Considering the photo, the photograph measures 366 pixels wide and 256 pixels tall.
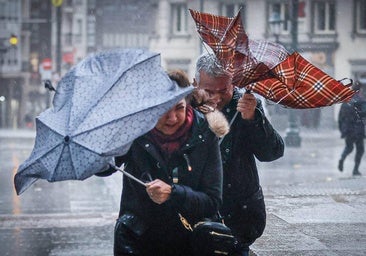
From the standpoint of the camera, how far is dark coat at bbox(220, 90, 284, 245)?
4.23 metres

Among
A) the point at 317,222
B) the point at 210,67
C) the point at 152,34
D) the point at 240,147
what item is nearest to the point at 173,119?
the point at 210,67

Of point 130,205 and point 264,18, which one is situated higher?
point 264,18

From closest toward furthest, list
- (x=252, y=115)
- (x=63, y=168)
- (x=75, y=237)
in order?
(x=63, y=168) → (x=252, y=115) → (x=75, y=237)

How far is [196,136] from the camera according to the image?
364 centimetres

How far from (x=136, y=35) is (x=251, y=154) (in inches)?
1770

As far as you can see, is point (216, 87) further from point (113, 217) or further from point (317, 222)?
point (113, 217)

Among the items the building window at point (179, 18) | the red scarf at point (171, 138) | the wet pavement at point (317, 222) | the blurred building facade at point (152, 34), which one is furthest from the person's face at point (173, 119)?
the building window at point (179, 18)

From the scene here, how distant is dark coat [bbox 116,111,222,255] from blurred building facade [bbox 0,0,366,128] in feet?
102

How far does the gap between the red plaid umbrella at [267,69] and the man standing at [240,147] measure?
158 mm

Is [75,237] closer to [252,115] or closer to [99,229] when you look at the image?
[99,229]

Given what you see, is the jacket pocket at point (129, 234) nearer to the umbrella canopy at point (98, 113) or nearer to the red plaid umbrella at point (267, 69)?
the umbrella canopy at point (98, 113)

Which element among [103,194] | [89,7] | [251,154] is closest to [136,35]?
[89,7]

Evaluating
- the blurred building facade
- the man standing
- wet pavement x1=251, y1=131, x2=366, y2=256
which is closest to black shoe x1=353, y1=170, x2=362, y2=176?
wet pavement x1=251, y1=131, x2=366, y2=256

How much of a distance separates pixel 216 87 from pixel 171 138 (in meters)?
0.63
